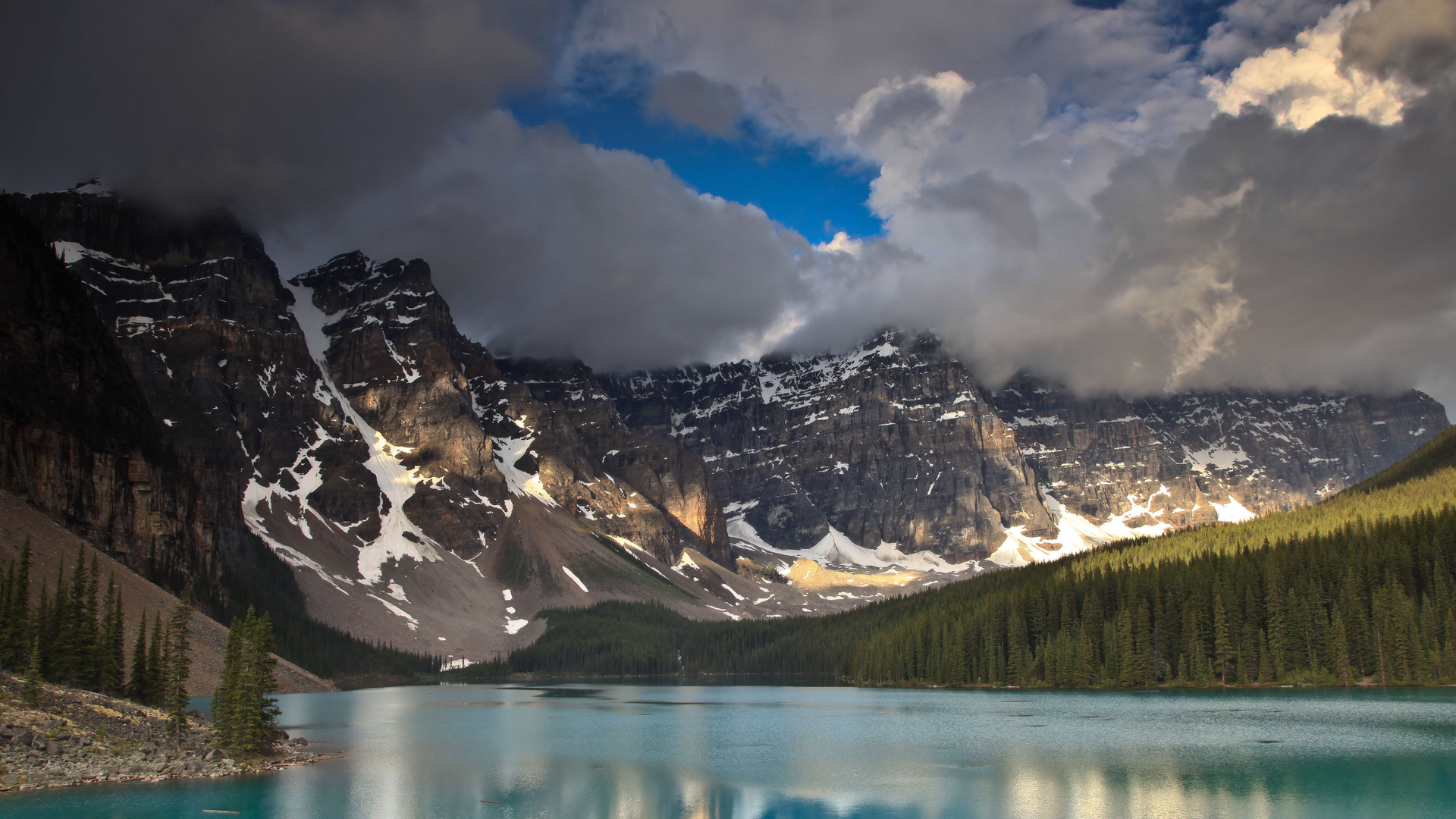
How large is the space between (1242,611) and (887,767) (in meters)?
67.1

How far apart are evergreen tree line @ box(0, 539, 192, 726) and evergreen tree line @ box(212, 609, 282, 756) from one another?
78.4 inches

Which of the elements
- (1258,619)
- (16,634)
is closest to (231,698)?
(16,634)

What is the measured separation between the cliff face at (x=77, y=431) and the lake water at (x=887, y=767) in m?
59.0

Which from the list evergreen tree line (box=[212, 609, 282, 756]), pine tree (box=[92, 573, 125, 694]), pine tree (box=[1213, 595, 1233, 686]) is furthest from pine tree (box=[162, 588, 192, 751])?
pine tree (box=[1213, 595, 1233, 686])

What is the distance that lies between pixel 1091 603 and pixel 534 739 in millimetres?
71328

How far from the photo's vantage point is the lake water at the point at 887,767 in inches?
1781

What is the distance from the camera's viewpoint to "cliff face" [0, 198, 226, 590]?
5049 inches

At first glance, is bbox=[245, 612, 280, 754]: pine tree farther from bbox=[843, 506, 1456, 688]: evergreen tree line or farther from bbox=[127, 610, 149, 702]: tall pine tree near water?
bbox=[843, 506, 1456, 688]: evergreen tree line

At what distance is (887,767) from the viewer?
58344mm

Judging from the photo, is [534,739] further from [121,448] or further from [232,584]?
[232,584]

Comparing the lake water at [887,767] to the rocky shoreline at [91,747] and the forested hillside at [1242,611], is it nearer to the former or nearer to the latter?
the rocky shoreline at [91,747]

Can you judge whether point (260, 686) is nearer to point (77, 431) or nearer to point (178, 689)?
point (178, 689)

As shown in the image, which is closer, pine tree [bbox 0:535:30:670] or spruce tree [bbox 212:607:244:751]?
spruce tree [bbox 212:607:244:751]

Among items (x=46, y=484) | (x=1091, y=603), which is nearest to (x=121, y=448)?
(x=46, y=484)
